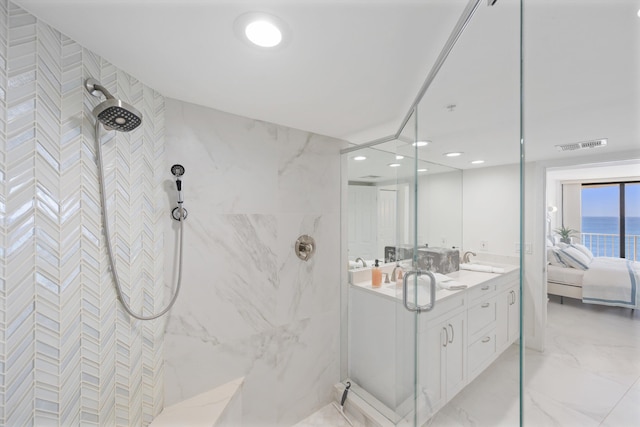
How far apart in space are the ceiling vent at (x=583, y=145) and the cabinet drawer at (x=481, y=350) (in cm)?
61

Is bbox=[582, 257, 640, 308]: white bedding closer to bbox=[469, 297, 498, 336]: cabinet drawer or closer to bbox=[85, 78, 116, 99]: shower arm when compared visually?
bbox=[469, 297, 498, 336]: cabinet drawer

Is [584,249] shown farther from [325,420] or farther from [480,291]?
[325,420]

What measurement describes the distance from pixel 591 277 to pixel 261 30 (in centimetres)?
115

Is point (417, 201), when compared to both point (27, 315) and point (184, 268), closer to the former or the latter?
point (184, 268)

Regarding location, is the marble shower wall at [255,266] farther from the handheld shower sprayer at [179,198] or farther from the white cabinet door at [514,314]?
the white cabinet door at [514,314]

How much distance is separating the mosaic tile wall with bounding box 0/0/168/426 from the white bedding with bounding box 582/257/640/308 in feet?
4.97

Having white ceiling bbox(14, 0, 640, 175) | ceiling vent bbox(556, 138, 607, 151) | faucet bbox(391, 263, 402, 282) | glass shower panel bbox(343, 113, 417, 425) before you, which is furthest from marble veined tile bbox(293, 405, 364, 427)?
ceiling vent bbox(556, 138, 607, 151)

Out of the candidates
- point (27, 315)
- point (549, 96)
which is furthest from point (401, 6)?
point (27, 315)

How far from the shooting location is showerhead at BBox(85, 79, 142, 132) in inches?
36.6

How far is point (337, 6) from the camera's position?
783 mm

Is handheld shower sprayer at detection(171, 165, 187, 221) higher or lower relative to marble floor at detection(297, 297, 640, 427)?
higher

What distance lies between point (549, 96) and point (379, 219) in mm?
Answer: 1703

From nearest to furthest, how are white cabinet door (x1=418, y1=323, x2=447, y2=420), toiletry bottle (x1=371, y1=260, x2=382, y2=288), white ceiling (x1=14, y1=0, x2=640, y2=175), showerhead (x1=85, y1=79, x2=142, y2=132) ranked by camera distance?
white ceiling (x1=14, y1=0, x2=640, y2=175) < showerhead (x1=85, y1=79, x2=142, y2=132) < white cabinet door (x1=418, y1=323, x2=447, y2=420) < toiletry bottle (x1=371, y1=260, x2=382, y2=288)

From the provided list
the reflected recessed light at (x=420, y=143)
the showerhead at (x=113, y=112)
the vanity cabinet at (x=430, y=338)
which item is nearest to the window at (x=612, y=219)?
the vanity cabinet at (x=430, y=338)
